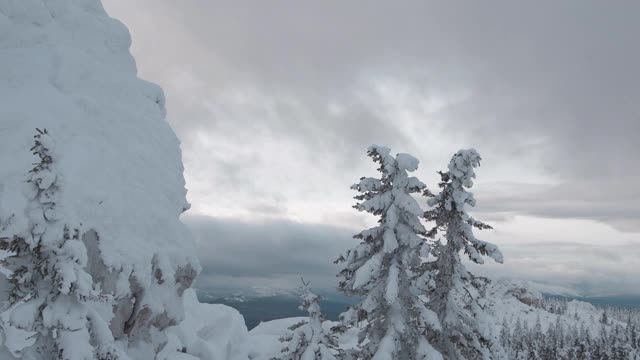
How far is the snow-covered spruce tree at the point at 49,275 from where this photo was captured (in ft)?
35.4

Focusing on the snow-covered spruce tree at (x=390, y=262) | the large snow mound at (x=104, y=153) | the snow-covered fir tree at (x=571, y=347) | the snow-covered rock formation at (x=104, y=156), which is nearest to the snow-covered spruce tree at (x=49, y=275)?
the snow-covered rock formation at (x=104, y=156)

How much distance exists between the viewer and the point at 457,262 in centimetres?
1859

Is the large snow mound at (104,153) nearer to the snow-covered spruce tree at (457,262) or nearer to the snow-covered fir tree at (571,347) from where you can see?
the snow-covered spruce tree at (457,262)

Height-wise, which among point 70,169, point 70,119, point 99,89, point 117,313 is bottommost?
point 117,313

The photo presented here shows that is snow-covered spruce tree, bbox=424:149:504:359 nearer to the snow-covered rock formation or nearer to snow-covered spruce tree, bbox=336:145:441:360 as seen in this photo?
snow-covered spruce tree, bbox=336:145:441:360

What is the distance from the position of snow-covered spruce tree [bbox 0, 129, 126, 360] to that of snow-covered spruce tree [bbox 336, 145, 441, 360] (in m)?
8.88

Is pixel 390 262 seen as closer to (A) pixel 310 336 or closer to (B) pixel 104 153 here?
(A) pixel 310 336

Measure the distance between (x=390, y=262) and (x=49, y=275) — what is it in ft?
36.3

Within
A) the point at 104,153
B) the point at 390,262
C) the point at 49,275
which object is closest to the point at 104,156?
the point at 104,153

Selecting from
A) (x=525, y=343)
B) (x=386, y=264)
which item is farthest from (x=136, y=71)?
(x=525, y=343)

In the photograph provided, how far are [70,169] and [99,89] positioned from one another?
21.4ft

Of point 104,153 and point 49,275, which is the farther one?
point 104,153

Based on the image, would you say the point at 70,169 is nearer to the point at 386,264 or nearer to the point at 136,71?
the point at 136,71

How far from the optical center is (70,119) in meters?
22.8
